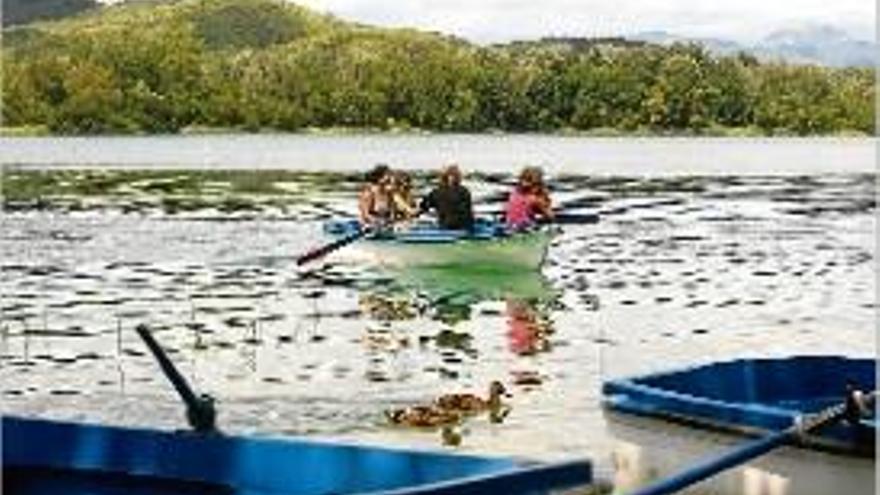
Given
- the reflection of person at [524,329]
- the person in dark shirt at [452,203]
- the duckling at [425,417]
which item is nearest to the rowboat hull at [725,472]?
the duckling at [425,417]

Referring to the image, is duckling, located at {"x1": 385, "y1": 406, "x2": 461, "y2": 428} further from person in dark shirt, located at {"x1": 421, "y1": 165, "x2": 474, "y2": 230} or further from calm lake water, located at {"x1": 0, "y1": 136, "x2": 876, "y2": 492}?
person in dark shirt, located at {"x1": 421, "y1": 165, "x2": 474, "y2": 230}

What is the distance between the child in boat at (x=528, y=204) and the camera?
39.0 m

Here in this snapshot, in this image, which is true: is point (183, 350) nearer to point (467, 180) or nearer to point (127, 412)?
point (127, 412)

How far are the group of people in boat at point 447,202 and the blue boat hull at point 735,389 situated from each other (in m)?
20.4

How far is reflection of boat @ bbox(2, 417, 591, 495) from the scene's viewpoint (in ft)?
38.6

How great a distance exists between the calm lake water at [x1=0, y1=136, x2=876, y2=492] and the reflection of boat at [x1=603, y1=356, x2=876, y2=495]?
28.6 inches

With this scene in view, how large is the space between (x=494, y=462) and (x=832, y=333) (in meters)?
23.6

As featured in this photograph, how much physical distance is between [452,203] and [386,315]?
414 cm

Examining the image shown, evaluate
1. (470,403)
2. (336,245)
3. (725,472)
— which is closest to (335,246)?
(336,245)

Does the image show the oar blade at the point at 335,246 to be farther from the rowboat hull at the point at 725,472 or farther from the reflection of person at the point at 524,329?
the rowboat hull at the point at 725,472

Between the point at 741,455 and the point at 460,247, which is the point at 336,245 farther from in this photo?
the point at 741,455

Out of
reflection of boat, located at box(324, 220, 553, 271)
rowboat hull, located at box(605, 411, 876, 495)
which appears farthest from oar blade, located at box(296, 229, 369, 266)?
rowboat hull, located at box(605, 411, 876, 495)

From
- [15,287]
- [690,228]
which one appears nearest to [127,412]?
[15,287]

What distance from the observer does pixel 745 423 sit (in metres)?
14.4
